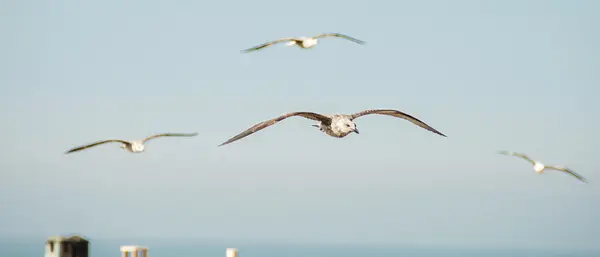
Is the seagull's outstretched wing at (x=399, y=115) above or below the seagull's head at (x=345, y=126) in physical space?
above

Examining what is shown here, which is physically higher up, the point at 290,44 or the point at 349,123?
the point at 290,44

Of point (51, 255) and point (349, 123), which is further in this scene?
point (349, 123)

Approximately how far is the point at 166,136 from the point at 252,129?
15.4 meters

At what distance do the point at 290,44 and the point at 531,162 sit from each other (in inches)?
427

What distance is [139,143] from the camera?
4619cm

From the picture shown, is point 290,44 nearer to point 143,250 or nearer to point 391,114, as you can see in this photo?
point 391,114

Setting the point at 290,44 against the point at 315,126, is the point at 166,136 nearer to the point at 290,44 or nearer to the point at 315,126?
the point at 290,44

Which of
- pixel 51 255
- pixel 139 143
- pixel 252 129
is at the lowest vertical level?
pixel 51 255

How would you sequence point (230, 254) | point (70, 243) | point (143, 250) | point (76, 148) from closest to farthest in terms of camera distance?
point (70, 243)
point (143, 250)
point (230, 254)
point (76, 148)

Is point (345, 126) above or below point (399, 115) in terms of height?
below

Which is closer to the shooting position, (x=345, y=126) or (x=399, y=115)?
(x=345, y=126)

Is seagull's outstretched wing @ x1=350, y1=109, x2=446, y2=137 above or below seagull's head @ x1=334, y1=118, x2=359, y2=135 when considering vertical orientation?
above

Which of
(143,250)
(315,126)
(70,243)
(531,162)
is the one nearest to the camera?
(70,243)

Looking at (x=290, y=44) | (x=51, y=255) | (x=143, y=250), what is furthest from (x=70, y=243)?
(x=290, y=44)
